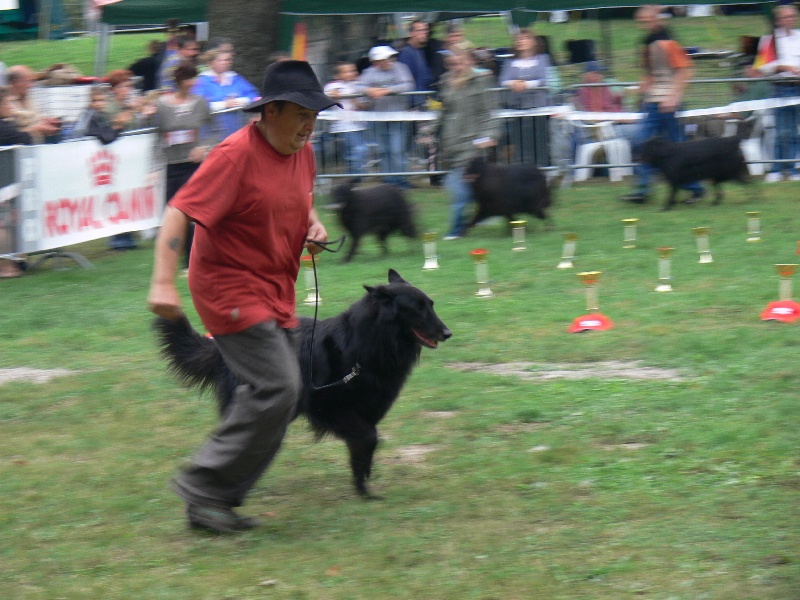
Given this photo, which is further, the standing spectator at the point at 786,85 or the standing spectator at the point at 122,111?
the standing spectator at the point at 786,85

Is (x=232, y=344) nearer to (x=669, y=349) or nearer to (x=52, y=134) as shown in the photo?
(x=669, y=349)

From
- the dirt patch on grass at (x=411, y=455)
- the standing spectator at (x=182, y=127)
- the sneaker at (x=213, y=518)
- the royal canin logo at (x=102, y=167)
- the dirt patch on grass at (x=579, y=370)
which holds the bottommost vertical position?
the dirt patch on grass at (x=411, y=455)

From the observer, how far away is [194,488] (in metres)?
4.55

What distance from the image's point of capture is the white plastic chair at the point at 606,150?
15461 millimetres

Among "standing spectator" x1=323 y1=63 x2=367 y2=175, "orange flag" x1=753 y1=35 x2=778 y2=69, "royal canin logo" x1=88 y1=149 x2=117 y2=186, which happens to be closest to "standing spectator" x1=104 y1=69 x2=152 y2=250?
"royal canin logo" x1=88 y1=149 x2=117 y2=186

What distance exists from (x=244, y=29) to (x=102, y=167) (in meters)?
3.81

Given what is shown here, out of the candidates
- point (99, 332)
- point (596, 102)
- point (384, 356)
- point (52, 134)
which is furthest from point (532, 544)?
point (596, 102)

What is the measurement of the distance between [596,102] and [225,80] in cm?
551

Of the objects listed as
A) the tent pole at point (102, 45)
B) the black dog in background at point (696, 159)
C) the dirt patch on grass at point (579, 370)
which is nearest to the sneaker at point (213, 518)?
the dirt patch on grass at point (579, 370)

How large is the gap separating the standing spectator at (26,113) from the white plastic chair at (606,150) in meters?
7.44

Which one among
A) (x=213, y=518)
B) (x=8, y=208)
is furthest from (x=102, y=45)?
(x=213, y=518)

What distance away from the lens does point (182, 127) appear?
10172mm

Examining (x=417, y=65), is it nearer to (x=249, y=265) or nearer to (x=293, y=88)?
(x=293, y=88)

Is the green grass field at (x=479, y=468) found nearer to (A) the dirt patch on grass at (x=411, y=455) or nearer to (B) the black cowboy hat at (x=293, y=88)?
(A) the dirt patch on grass at (x=411, y=455)
